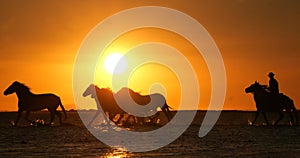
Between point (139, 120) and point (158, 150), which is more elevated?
point (139, 120)

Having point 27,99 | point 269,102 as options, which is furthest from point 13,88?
point 269,102

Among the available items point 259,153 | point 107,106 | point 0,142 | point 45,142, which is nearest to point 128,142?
point 45,142

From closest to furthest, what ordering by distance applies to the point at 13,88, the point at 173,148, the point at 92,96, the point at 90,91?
the point at 173,148 < the point at 13,88 < the point at 92,96 < the point at 90,91

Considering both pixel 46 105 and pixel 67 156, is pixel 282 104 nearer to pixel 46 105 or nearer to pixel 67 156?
pixel 46 105

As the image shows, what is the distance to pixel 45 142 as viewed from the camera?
20297mm

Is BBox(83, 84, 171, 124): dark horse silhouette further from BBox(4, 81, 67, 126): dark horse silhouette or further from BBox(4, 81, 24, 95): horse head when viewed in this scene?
BBox(4, 81, 24, 95): horse head

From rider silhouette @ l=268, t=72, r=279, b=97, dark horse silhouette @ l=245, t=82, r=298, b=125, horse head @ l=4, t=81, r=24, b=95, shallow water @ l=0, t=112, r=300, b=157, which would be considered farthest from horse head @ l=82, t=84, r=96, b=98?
shallow water @ l=0, t=112, r=300, b=157

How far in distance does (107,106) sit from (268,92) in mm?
8340

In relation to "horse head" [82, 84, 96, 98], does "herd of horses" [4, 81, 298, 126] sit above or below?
below

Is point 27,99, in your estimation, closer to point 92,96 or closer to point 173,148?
point 92,96

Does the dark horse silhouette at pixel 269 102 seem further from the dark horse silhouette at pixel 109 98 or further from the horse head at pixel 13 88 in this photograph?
the horse head at pixel 13 88

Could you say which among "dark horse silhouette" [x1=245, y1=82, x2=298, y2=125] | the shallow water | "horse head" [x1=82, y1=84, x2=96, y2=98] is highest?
"horse head" [x1=82, y1=84, x2=96, y2=98]

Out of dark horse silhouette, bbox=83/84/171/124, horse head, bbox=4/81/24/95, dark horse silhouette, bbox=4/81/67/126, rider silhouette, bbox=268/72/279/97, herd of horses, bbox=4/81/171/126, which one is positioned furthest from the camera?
dark horse silhouette, bbox=83/84/171/124

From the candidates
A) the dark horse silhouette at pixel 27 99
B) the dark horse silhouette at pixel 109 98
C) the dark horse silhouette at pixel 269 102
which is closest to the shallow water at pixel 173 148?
the dark horse silhouette at pixel 269 102
